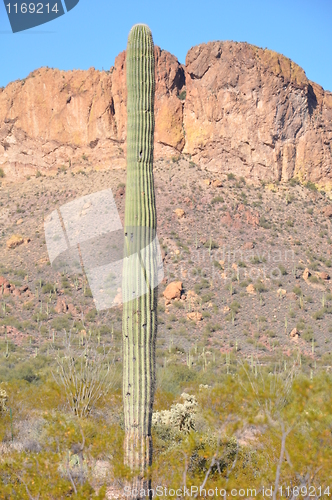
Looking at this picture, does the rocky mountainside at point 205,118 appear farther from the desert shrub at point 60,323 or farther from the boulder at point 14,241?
the desert shrub at point 60,323

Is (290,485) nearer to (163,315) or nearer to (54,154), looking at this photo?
(163,315)

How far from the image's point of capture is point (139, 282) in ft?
24.9

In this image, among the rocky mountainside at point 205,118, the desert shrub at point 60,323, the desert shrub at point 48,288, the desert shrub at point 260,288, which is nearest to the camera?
the desert shrub at point 60,323

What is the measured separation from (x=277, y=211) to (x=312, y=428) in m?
32.8

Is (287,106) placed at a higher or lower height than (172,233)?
higher

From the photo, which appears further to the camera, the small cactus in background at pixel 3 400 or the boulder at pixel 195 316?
the boulder at pixel 195 316

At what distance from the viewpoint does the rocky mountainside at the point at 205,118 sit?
44.3 metres

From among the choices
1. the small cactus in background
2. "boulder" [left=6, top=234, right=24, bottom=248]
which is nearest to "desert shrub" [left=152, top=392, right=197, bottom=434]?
the small cactus in background

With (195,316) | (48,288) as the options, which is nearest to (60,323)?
(48,288)

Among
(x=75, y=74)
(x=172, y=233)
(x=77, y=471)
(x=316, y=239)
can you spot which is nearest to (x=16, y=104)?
(x=75, y=74)

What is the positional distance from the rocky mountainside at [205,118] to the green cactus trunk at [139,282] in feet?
118

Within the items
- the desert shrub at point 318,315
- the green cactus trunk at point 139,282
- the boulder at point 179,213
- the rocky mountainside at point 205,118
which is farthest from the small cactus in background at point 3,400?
the rocky mountainside at point 205,118

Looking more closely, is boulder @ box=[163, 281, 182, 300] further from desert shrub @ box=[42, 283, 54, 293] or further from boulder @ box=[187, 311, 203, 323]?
desert shrub @ box=[42, 283, 54, 293]

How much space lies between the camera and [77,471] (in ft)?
29.2
